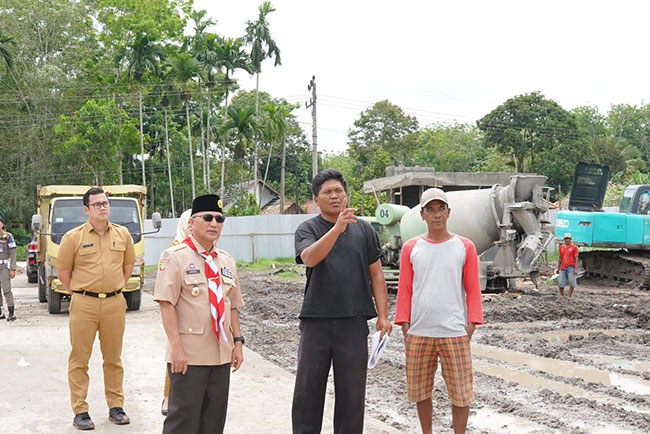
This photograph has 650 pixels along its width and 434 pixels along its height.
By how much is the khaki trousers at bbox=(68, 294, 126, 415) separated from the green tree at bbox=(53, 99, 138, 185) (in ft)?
129

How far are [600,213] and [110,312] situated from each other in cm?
1779

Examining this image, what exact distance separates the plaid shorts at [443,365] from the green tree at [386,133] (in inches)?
2281

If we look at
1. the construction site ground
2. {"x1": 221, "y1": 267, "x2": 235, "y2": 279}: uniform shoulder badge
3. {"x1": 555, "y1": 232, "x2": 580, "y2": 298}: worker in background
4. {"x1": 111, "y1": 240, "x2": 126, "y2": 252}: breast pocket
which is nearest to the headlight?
the construction site ground

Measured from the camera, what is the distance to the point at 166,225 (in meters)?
37.4

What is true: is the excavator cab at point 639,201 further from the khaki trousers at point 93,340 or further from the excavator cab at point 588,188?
the khaki trousers at point 93,340

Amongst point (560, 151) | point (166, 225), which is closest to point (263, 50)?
point (166, 225)

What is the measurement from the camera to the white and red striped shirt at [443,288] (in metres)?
5.24

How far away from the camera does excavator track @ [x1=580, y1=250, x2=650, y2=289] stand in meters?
21.3

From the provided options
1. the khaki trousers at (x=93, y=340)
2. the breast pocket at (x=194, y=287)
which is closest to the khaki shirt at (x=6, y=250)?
the khaki trousers at (x=93, y=340)

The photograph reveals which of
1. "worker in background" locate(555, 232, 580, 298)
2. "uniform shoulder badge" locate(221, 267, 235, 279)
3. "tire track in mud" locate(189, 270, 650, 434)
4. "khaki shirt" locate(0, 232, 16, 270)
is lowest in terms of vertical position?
"tire track in mud" locate(189, 270, 650, 434)

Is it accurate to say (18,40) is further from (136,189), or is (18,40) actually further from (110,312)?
(110,312)

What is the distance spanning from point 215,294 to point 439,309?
1.55 meters

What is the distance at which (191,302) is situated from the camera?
4770mm

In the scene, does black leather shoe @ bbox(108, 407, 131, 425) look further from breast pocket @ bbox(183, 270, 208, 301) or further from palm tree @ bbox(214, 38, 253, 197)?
palm tree @ bbox(214, 38, 253, 197)
